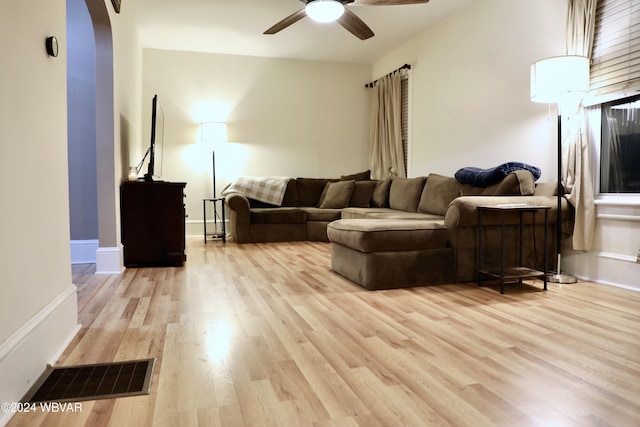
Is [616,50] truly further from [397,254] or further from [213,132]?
[213,132]

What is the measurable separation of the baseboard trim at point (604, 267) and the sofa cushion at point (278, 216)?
10.1ft

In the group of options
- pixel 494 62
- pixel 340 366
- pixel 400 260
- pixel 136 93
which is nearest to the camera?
pixel 340 366

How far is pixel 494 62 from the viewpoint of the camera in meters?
4.08

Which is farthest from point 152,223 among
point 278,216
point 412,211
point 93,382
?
point 412,211

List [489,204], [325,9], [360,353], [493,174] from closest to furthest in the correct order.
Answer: [360,353] → [489,204] → [325,9] → [493,174]

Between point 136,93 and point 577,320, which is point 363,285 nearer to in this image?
point 577,320

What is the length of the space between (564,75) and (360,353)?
238cm

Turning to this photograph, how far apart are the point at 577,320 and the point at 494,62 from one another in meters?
2.78

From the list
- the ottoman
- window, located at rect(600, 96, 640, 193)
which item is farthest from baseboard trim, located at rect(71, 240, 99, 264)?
window, located at rect(600, 96, 640, 193)

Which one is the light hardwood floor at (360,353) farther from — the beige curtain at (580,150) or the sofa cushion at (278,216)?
the sofa cushion at (278,216)

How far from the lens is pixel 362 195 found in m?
5.75

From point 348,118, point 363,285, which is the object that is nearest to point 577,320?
point 363,285

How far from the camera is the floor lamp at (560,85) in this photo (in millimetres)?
2842

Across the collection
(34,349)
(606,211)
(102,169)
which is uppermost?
(102,169)
